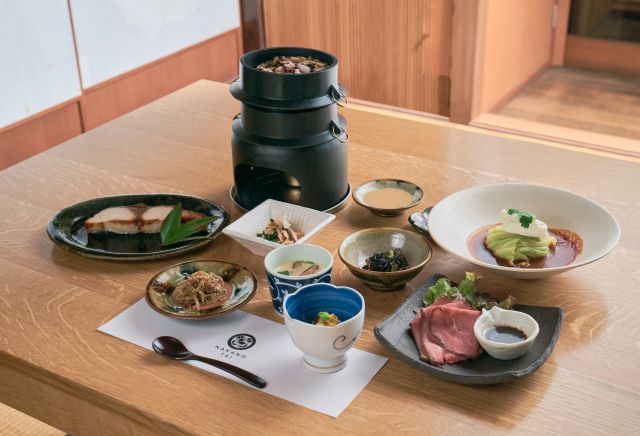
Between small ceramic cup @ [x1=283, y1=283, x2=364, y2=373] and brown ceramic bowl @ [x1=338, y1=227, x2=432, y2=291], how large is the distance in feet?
0.44

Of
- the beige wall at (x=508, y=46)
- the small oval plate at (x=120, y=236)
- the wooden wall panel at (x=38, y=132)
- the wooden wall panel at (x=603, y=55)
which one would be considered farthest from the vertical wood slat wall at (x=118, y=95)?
the wooden wall panel at (x=603, y=55)

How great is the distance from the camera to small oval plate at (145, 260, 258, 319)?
129cm

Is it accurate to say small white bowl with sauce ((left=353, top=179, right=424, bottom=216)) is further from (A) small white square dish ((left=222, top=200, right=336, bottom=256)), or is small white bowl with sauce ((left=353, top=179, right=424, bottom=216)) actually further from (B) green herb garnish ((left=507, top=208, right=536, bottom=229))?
(B) green herb garnish ((left=507, top=208, right=536, bottom=229))

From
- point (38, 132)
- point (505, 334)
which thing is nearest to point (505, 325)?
point (505, 334)

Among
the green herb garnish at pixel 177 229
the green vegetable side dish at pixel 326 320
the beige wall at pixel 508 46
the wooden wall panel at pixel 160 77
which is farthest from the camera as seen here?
the wooden wall panel at pixel 160 77

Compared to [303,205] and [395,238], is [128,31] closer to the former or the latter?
[303,205]

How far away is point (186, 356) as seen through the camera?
3.94 feet

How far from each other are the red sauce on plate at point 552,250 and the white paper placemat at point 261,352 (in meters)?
0.35

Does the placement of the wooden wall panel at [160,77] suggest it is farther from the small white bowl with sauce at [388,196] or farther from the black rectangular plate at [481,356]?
the black rectangular plate at [481,356]

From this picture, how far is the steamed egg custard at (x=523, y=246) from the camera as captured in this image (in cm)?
140

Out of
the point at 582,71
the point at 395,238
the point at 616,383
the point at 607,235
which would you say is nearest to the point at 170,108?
the point at 395,238

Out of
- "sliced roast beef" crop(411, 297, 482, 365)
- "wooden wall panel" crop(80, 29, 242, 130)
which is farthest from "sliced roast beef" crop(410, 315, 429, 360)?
"wooden wall panel" crop(80, 29, 242, 130)

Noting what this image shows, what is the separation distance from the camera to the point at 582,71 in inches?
149

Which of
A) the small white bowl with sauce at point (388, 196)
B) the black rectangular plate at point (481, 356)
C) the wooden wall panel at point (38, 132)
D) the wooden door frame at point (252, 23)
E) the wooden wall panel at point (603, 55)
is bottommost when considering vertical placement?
the wooden wall panel at point (38, 132)
